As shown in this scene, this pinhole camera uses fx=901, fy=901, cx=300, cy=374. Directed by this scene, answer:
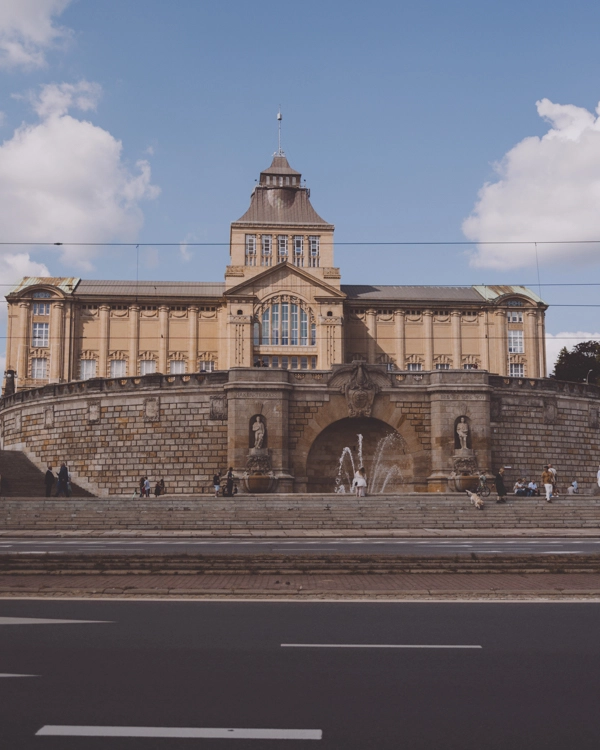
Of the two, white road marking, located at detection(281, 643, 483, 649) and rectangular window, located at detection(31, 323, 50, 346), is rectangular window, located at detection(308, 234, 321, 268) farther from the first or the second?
white road marking, located at detection(281, 643, 483, 649)

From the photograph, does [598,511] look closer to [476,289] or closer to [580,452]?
[580,452]

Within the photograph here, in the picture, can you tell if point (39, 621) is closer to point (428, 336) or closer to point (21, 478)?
point (21, 478)

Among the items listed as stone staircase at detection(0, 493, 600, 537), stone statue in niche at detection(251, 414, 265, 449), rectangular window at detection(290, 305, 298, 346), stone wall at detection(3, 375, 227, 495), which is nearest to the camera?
stone staircase at detection(0, 493, 600, 537)

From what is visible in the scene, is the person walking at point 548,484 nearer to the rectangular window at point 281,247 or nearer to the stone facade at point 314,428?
the stone facade at point 314,428

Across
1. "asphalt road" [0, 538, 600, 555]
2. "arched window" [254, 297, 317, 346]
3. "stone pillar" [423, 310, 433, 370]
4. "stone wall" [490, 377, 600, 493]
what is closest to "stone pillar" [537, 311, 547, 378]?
"stone pillar" [423, 310, 433, 370]

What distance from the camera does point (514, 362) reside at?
88.9m

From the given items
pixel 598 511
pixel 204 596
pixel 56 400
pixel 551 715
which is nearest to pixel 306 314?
pixel 56 400

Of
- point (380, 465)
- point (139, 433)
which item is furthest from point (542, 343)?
point (139, 433)

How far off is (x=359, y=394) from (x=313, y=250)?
148 ft

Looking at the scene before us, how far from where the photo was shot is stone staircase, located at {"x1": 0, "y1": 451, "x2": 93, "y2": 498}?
4509 cm

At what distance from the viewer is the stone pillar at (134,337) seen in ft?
283

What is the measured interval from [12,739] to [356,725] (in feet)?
8.12

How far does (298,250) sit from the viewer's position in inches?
3450

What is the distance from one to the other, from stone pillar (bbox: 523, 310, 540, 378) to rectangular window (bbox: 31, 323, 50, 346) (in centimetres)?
4650
